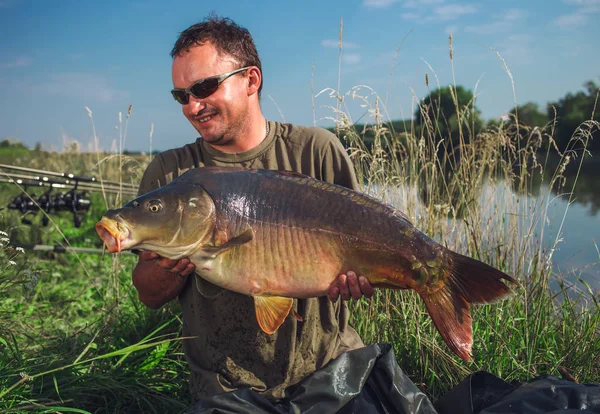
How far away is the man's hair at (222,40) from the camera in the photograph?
2307 millimetres

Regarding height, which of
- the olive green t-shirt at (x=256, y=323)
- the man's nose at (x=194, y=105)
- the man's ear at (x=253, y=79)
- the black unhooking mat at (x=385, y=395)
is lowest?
the black unhooking mat at (x=385, y=395)

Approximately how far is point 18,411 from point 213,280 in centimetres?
99

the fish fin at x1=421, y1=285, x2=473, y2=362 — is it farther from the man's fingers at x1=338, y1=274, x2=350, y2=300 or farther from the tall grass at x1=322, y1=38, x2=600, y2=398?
the tall grass at x1=322, y1=38, x2=600, y2=398

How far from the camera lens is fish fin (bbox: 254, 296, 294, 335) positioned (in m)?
1.86

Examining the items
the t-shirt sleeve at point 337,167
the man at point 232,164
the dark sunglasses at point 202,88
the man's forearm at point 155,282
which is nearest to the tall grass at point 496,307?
the man at point 232,164

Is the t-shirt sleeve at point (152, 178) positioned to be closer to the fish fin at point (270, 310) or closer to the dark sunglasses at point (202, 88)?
the dark sunglasses at point (202, 88)

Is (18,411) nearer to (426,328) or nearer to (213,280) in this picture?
(213,280)

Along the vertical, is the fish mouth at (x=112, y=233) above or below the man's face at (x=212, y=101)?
below

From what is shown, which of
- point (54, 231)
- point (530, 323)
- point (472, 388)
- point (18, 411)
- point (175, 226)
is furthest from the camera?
point (54, 231)

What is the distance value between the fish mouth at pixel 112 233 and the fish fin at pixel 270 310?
502mm

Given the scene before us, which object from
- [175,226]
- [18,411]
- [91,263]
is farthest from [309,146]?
[91,263]

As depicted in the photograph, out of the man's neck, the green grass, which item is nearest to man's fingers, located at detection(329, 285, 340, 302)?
the green grass

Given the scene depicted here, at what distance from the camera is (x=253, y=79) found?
7.97 ft

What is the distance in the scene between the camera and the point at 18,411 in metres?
2.05
